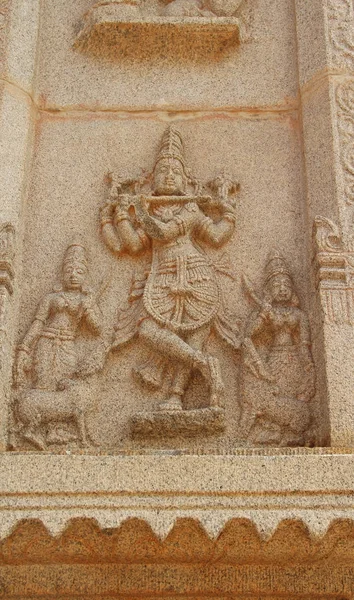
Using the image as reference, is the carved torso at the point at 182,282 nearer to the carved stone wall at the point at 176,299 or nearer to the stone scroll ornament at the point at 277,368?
the carved stone wall at the point at 176,299

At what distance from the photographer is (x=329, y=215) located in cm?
540

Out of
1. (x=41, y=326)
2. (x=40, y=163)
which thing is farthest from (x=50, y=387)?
(x=40, y=163)

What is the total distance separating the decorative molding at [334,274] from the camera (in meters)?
5.03

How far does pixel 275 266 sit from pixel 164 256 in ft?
2.23

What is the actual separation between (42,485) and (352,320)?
6.29 ft

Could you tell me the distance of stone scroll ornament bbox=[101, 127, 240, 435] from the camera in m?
5.07

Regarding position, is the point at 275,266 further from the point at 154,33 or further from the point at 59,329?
the point at 154,33

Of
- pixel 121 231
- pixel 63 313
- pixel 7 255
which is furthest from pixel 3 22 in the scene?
pixel 63 313

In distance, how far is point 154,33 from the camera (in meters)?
6.28

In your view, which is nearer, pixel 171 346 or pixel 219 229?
pixel 171 346

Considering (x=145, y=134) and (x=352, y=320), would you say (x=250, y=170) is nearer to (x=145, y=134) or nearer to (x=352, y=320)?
(x=145, y=134)

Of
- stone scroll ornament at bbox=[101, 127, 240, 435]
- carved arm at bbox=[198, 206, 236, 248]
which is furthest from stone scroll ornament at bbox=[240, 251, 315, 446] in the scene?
carved arm at bbox=[198, 206, 236, 248]

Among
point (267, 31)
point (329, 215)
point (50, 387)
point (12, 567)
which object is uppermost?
point (267, 31)

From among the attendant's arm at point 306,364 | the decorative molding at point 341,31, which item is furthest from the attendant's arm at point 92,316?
the decorative molding at point 341,31
